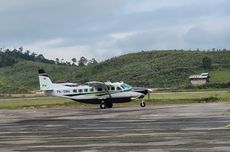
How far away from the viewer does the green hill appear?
363 ft

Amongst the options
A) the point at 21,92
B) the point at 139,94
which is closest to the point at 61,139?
the point at 139,94

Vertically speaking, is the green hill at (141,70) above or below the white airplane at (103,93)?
above

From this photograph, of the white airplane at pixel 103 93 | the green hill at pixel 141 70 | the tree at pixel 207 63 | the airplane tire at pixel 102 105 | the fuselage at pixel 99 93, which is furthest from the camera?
the tree at pixel 207 63

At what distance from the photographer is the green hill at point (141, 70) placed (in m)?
111

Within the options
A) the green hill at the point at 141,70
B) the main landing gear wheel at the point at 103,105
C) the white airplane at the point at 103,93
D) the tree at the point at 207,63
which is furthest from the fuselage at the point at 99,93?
the tree at the point at 207,63

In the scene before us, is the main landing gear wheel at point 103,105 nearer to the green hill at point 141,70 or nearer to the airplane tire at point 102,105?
the airplane tire at point 102,105

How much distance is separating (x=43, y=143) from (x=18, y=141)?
1.31 m

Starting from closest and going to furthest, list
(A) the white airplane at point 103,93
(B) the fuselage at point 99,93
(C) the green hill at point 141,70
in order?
(A) the white airplane at point 103,93 → (B) the fuselage at point 99,93 → (C) the green hill at point 141,70

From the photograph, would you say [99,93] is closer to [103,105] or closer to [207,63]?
[103,105]

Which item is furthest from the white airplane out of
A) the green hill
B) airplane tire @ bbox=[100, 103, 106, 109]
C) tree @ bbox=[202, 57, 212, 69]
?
tree @ bbox=[202, 57, 212, 69]

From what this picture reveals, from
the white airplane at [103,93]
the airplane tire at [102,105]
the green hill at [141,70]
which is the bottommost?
the airplane tire at [102,105]

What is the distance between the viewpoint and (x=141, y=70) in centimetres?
12812

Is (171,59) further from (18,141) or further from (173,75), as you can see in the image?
(18,141)

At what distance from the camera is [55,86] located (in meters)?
52.3
